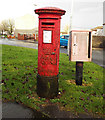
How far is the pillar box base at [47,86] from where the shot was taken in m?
4.00

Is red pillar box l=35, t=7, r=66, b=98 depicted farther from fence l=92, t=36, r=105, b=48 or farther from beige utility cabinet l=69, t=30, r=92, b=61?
fence l=92, t=36, r=105, b=48

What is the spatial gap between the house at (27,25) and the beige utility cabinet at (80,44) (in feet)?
93.9

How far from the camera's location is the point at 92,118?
330cm

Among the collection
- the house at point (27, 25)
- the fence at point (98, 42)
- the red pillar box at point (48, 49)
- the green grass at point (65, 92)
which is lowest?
the green grass at point (65, 92)

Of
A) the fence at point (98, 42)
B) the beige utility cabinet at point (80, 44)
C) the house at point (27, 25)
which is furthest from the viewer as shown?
the house at point (27, 25)

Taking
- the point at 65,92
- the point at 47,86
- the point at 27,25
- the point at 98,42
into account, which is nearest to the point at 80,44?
the point at 65,92

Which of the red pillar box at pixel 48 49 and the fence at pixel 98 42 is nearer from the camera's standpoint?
the red pillar box at pixel 48 49

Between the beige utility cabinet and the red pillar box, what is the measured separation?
0.96 meters

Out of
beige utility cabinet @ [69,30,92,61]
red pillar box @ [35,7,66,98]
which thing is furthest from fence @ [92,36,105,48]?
red pillar box @ [35,7,66,98]

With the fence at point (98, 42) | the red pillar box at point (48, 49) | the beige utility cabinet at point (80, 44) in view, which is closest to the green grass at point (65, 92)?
the red pillar box at point (48, 49)

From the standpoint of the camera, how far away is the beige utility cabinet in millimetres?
4754

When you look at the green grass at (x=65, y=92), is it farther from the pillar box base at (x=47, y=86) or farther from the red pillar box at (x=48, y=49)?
the red pillar box at (x=48, y=49)

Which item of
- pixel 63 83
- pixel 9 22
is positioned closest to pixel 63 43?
pixel 63 83

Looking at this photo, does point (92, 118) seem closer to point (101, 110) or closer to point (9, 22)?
point (101, 110)
